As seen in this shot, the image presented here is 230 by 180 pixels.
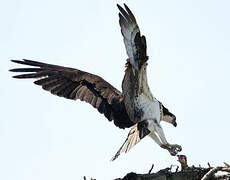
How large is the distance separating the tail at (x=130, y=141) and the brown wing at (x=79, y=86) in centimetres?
62

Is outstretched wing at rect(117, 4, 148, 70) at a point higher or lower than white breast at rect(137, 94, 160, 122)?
higher

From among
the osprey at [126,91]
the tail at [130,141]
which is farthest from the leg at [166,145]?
the tail at [130,141]

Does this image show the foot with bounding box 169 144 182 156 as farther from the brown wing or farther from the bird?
the brown wing

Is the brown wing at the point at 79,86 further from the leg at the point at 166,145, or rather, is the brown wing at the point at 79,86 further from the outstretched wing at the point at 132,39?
A: the outstretched wing at the point at 132,39

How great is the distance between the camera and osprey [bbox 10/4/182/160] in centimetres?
966

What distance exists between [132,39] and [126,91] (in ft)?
2.81

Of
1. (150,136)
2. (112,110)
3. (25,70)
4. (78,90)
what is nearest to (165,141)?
(150,136)

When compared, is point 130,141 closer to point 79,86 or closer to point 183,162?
point 183,162

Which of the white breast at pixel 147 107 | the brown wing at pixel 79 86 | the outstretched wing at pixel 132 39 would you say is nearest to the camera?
the outstretched wing at pixel 132 39

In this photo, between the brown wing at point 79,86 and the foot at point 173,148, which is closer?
the foot at point 173,148

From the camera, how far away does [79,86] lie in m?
11.2

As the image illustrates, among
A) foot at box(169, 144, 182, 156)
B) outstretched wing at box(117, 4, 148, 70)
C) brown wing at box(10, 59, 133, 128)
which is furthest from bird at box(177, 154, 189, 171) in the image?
brown wing at box(10, 59, 133, 128)

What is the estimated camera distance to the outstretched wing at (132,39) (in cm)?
955

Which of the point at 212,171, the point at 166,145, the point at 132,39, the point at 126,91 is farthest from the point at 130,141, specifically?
the point at 212,171
